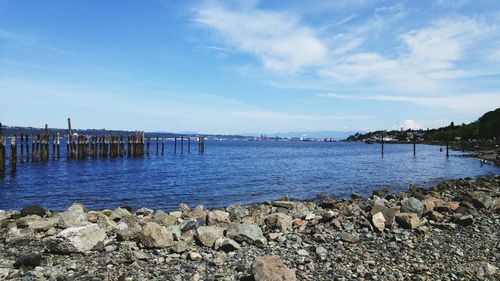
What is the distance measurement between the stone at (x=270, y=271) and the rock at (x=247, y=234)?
274 cm

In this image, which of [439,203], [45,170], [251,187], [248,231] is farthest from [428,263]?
[45,170]

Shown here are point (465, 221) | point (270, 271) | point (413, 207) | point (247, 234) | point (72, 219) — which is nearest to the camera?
point (270, 271)

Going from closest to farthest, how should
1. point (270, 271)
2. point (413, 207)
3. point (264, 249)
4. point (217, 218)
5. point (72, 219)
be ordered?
point (270, 271) < point (264, 249) < point (72, 219) < point (217, 218) < point (413, 207)

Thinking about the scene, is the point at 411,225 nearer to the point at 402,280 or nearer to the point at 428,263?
the point at 428,263

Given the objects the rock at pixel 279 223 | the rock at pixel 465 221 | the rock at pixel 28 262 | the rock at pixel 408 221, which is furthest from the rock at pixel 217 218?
the rock at pixel 465 221

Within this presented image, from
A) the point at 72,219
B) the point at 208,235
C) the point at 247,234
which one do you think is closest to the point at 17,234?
the point at 72,219

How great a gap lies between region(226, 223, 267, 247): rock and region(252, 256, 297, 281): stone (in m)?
2.74

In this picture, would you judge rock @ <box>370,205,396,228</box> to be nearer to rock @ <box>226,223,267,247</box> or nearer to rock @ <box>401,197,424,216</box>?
rock @ <box>401,197,424,216</box>

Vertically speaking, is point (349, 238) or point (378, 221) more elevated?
point (378, 221)

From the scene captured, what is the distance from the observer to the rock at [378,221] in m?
12.0

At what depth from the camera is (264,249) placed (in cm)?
1030

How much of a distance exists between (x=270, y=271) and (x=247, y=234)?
320cm

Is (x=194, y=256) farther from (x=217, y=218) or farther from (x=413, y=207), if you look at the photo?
(x=413, y=207)

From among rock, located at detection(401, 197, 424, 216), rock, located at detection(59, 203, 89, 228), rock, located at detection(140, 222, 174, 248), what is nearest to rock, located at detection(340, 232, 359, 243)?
rock, located at detection(401, 197, 424, 216)
